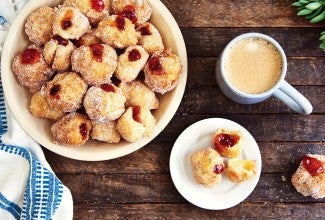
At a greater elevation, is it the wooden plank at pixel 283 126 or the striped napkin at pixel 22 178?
the striped napkin at pixel 22 178

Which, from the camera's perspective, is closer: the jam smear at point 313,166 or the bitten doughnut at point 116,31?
the bitten doughnut at point 116,31

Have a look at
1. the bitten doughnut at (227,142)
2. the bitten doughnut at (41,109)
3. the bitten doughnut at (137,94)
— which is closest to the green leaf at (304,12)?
the bitten doughnut at (227,142)

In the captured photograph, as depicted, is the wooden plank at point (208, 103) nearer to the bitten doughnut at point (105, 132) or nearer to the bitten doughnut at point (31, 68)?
the bitten doughnut at point (105, 132)

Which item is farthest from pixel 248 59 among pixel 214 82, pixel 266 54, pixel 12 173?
pixel 12 173

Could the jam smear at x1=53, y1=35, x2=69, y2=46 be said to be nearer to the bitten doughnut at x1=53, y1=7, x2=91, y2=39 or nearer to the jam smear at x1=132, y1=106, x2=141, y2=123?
the bitten doughnut at x1=53, y1=7, x2=91, y2=39

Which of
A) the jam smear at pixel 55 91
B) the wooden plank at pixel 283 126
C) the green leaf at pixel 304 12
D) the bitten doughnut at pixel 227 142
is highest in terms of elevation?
the jam smear at pixel 55 91

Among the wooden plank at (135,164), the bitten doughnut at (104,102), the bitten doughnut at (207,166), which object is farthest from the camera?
the wooden plank at (135,164)

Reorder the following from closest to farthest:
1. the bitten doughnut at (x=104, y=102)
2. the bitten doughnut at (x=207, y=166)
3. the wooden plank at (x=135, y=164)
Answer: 1. the bitten doughnut at (x=104, y=102)
2. the bitten doughnut at (x=207, y=166)
3. the wooden plank at (x=135, y=164)

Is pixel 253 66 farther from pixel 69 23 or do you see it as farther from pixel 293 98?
pixel 69 23
